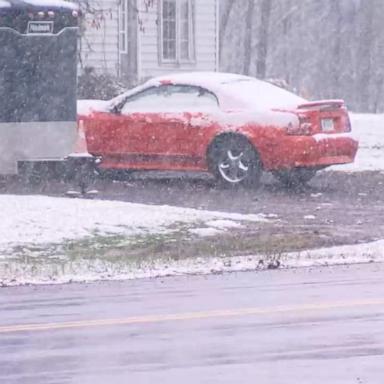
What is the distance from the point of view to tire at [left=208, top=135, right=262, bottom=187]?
20109 millimetres

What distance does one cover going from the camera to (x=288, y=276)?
1307 centimetres

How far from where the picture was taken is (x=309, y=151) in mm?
19562

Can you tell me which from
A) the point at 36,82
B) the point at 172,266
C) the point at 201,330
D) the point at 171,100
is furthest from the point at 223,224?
the point at 201,330

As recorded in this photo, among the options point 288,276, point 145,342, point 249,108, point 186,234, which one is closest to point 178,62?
point 249,108

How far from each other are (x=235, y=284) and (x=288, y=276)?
699 mm

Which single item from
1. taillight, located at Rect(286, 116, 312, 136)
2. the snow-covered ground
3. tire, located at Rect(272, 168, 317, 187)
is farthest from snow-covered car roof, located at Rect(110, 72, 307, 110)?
the snow-covered ground

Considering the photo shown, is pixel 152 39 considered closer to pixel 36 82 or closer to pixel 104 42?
pixel 104 42

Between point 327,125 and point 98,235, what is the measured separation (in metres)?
5.57

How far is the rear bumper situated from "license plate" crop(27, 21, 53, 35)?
3.44m

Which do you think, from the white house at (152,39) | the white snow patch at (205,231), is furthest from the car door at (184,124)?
the white house at (152,39)

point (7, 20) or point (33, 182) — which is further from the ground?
point (7, 20)

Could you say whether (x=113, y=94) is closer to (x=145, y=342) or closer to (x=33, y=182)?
(x=33, y=182)

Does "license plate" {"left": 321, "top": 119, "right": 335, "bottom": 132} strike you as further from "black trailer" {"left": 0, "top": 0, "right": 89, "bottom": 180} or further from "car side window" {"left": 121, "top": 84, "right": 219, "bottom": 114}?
"black trailer" {"left": 0, "top": 0, "right": 89, "bottom": 180}

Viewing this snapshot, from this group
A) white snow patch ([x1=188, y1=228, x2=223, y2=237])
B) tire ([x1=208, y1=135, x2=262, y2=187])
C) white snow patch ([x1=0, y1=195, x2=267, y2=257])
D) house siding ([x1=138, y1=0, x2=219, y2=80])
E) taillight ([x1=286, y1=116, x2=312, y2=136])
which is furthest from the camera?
house siding ([x1=138, y1=0, x2=219, y2=80])
